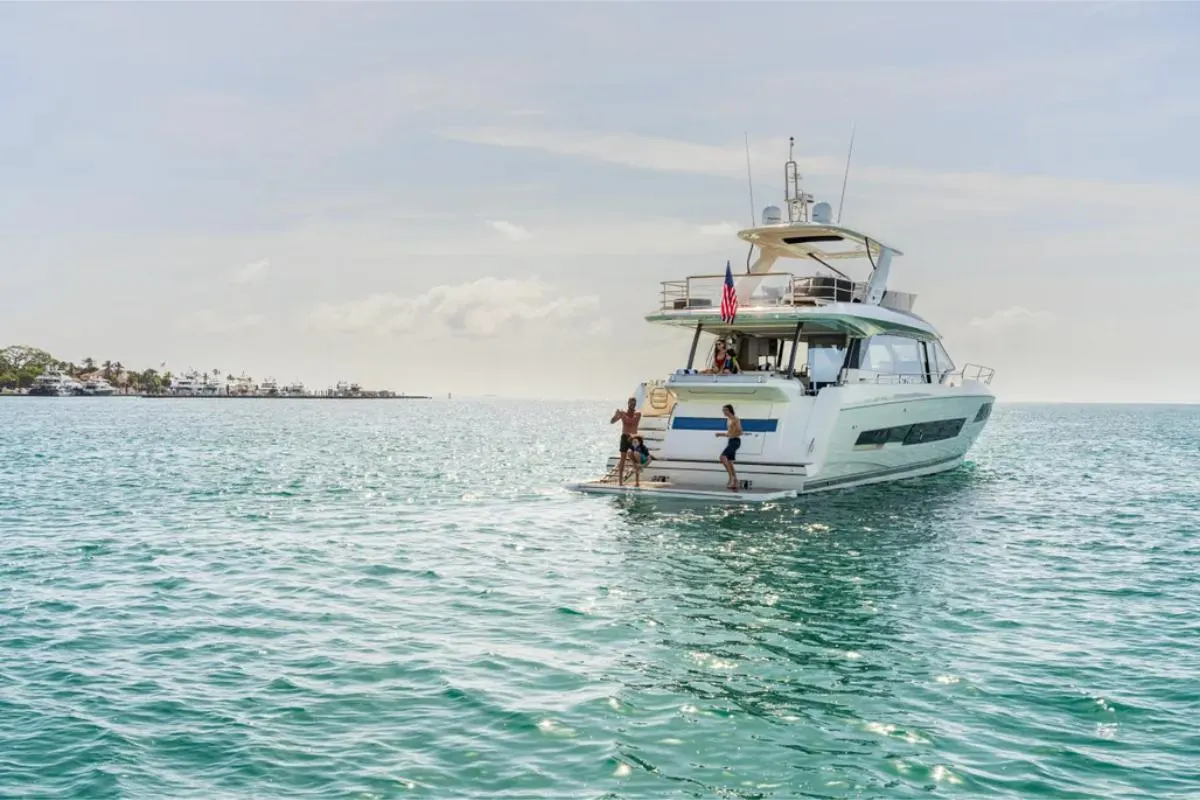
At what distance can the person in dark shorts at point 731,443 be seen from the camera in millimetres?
21328

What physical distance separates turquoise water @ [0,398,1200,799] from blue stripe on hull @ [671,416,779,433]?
2.58 m

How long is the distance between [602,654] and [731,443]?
12.4 metres

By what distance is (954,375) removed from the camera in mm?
28641

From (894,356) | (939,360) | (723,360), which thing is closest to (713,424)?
(723,360)

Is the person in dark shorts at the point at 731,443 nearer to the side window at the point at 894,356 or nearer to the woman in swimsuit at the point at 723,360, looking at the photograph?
the woman in swimsuit at the point at 723,360

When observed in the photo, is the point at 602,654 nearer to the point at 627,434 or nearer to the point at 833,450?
the point at 627,434

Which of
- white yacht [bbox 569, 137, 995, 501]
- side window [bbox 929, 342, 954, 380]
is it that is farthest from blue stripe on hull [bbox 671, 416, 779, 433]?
side window [bbox 929, 342, 954, 380]

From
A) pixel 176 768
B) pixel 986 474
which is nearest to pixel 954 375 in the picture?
pixel 986 474

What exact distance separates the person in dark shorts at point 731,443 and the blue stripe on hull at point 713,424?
1.02 ft

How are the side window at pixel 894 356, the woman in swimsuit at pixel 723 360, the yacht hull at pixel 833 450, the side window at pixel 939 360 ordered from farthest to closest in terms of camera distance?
the side window at pixel 939 360, the side window at pixel 894 356, the woman in swimsuit at pixel 723 360, the yacht hull at pixel 833 450

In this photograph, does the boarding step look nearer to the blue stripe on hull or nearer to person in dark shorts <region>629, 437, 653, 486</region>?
person in dark shorts <region>629, 437, 653, 486</region>

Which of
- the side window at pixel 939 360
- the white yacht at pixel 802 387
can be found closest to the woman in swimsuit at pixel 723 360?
the white yacht at pixel 802 387

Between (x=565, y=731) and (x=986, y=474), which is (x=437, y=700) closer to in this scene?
(x=565, y=731)

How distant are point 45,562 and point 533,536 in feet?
25.7
